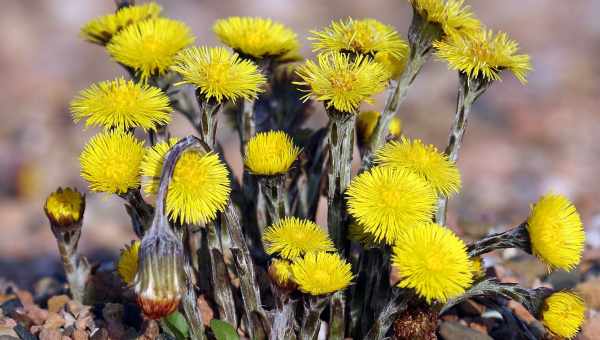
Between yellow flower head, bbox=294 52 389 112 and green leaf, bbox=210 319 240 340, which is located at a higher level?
yellow flower head, bbox=294 52 389 112

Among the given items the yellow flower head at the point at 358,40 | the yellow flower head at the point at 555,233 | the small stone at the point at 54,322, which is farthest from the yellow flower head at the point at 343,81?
the small stone at the point at 54,322

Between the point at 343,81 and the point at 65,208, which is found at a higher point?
the point at 343,81

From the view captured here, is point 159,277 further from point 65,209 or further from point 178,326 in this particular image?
point 65,209

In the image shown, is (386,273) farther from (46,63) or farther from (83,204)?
(46,63)

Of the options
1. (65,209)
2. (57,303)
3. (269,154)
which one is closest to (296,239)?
(269,154)

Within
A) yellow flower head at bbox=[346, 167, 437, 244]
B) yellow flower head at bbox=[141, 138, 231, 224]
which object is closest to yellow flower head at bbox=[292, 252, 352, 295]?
yellow flower head at bbox=[346, 167, 437, 244]

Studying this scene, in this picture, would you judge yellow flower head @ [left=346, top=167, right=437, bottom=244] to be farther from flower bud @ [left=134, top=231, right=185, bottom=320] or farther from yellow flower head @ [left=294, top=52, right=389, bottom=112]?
flower bud @ [left=134, top=231, right=185, bottom=320]

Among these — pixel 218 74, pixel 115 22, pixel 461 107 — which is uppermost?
pixel 115 22

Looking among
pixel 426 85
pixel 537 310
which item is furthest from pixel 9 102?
pixel 537 310
